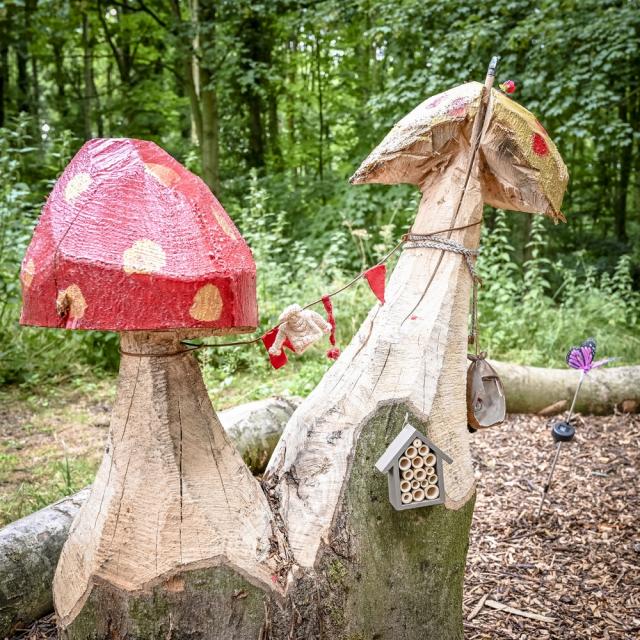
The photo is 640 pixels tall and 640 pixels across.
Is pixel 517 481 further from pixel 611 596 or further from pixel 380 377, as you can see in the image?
pixel 380 377

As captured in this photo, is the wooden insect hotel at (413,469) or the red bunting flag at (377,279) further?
the red bunting flag at (377,279)

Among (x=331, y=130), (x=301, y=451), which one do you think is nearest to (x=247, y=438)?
(x=301, y=451)

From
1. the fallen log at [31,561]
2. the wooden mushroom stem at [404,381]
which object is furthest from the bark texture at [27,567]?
the wooden mushroom stem at [404,381]

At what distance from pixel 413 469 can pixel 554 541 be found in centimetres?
162

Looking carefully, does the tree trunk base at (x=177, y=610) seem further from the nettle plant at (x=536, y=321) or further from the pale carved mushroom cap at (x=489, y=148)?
the nettle plant at (x=536, y=321)

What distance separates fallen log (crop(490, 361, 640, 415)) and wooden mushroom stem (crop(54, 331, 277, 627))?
3337mm

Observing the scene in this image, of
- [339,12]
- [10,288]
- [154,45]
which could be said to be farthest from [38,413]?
[154,45]

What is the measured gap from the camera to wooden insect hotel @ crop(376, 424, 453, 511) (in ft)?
5.50

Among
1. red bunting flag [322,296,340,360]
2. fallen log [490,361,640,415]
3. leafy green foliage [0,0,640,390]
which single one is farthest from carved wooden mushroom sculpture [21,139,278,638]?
fallen log [490,361,640,415]

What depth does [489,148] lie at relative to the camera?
190 centimetres

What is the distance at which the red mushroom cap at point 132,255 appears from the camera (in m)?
1.32

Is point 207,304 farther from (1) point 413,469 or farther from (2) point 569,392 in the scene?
(2) point 569,392

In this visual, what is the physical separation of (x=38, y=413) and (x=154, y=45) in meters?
8.74

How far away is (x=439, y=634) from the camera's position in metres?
1.83
